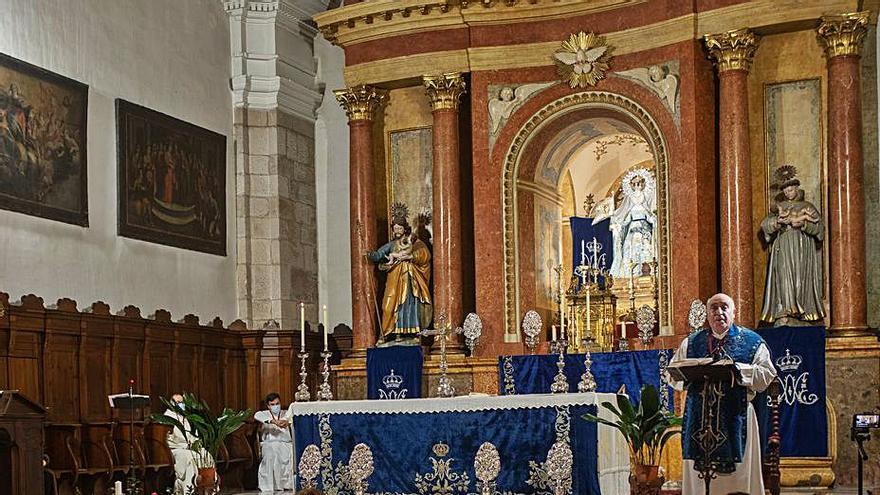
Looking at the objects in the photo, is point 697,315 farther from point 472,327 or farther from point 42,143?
point 42,143

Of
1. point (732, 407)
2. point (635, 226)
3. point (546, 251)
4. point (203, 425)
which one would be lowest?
point (203, 425)

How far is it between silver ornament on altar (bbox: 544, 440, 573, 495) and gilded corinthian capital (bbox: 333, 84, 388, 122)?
26.3 ft

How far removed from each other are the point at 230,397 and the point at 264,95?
463 cm

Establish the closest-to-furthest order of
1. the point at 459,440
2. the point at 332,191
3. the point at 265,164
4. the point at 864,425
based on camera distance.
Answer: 1. the point at 864,425
2. the point at 459,440
3. the point at 265,164
4. the point at 332,191

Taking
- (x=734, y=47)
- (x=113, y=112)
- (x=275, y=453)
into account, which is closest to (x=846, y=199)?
(x=734, y=47)

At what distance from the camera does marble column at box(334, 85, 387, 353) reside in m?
19.9

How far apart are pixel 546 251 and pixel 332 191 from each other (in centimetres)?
387

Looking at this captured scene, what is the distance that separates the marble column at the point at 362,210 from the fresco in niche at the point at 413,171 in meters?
0.58

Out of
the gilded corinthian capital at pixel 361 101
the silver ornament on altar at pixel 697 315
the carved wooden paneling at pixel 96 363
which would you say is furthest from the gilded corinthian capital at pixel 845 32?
the carved wooden paneling at pixel 96 363

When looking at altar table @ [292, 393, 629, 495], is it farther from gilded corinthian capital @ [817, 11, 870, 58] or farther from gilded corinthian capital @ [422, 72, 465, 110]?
gilded corinthian capital @ [422, 72, 465, 110]

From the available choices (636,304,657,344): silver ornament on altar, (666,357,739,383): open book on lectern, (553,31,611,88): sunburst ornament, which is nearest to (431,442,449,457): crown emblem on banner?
(636,304,657,344): silver ornament on altar

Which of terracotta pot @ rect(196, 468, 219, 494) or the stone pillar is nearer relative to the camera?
terracotta pot @ rect(196, 468, 219, 494)

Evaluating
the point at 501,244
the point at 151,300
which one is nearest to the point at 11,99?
the point at 151,300

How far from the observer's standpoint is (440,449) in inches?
562
